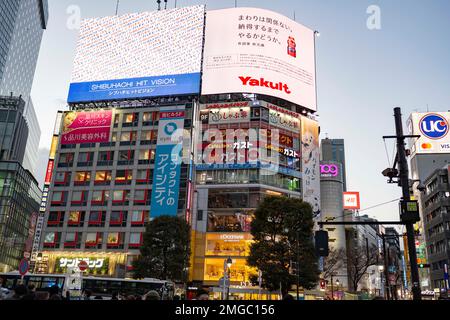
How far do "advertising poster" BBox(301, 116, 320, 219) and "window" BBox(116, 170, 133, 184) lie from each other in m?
30.8

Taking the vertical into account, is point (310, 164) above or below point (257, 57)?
below

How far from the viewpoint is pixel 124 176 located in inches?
2692

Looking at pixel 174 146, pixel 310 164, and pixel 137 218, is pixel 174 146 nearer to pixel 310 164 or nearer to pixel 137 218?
pixel 137 218

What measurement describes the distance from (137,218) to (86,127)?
2083cm

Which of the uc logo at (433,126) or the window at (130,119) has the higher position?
the uc logo at (433,126)

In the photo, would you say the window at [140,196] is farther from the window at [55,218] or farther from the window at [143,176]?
the window at [55,218]

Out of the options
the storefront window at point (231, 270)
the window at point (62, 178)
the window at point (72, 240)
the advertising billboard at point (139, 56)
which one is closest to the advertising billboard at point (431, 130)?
the storefront window at point (231, 270)

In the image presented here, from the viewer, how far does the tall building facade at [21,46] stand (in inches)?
5027

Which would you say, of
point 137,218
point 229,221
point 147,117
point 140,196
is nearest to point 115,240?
point 137,218

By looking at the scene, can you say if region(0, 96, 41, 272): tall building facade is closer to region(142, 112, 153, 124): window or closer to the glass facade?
the glass facade

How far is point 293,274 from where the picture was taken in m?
43.9

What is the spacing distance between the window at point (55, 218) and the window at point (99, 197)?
19.9ft
